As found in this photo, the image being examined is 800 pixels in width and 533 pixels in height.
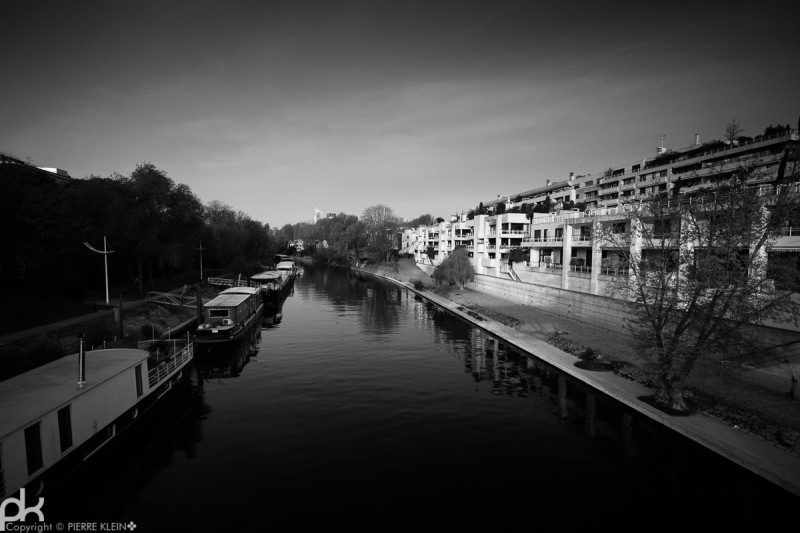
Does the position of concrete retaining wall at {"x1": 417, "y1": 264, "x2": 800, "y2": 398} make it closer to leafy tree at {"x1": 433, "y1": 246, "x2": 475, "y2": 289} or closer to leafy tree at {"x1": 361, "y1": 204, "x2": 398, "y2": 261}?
leafy tree at {"x1": 433, "y1": 246, "x2": 475, "y2": 289}

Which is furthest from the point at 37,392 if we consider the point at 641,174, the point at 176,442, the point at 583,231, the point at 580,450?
the point at 641,174

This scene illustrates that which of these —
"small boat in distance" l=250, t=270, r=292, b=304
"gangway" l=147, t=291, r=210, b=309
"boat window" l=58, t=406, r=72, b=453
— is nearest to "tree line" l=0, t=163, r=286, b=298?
"gangway" l=147, t=291, r=210, b=309

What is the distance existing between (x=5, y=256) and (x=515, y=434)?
43.3 m

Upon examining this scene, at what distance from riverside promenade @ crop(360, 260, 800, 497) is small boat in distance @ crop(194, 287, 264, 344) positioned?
25152 millimetres

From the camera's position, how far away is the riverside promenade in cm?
1595

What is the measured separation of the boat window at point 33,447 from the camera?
13.8 meters

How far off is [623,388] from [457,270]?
1930 inches

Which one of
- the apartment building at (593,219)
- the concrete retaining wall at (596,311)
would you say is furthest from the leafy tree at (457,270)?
the apartment building at (593,219)

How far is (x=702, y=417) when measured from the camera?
65.3 feet

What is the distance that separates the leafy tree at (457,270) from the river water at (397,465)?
41.9 meters

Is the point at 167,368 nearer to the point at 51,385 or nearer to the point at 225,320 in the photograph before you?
the point at 51,385

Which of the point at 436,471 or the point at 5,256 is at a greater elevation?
the point at 5,256

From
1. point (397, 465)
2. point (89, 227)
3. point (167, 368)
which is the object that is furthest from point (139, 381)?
point (89, 227)

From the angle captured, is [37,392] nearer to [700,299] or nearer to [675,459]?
[675,459]
